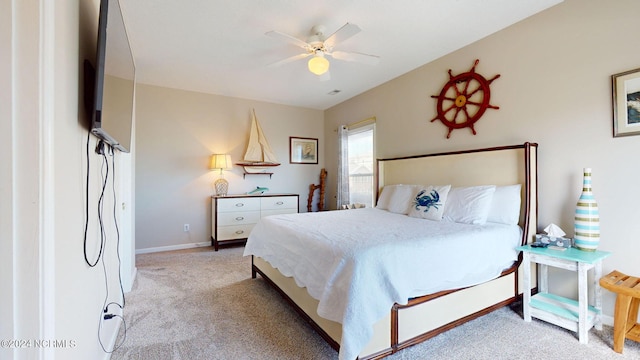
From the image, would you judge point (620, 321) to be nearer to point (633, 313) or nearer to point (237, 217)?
point (633, 313)

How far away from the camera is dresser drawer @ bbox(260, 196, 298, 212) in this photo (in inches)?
181

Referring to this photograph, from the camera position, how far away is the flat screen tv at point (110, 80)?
1.15 m

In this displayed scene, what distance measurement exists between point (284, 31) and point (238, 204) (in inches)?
108

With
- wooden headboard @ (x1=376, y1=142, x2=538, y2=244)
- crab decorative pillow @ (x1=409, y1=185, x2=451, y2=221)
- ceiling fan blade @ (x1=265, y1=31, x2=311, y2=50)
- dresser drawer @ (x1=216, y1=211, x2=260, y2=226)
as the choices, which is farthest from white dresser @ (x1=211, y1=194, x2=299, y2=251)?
ceiling fan blade @ (x1=265, y1=31, x2=311, y2=50)

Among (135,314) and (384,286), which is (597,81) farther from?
(135,314)

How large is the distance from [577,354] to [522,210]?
1.14 meters

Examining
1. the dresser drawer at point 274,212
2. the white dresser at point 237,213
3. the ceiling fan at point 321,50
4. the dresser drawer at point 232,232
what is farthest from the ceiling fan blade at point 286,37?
the dresser drawer at point 232,232

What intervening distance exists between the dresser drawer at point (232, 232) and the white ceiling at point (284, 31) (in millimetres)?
2301

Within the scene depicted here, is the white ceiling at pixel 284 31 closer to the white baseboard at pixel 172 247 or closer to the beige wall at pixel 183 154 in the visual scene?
the beige wall at pixel 183 154

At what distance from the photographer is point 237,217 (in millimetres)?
4387

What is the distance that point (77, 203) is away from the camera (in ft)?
3.80

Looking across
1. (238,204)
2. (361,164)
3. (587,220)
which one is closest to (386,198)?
(361,164)

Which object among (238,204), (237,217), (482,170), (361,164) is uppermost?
(361,164)

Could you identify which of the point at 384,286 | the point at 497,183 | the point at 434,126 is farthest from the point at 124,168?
the point at 497,183
